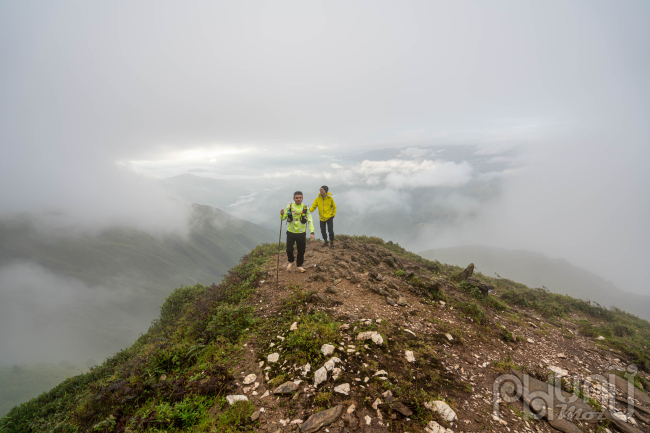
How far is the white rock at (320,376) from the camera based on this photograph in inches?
197

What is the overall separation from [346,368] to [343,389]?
54cm

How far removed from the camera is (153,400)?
5078mm

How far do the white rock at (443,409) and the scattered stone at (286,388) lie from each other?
8.52 feet

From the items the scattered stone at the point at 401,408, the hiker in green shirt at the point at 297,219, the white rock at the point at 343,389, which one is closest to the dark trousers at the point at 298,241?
the hiker in green shirt at the point at 297,219

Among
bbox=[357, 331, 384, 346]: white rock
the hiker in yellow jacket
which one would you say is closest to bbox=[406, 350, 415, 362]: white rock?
bbox=[357, 331, 384, 346]: white rock

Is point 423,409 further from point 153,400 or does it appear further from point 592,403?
point 153,400

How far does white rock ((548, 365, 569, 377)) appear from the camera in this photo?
19.7ft

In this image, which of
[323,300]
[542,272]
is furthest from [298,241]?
[542,272]

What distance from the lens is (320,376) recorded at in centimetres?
510

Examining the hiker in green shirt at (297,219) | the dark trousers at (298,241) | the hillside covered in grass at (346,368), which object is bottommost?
the hillside covered in grass at (346,368)

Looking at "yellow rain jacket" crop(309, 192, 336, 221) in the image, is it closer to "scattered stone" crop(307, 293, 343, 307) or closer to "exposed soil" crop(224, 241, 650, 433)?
"exposed soil" crop(224, 241, 650, 433)

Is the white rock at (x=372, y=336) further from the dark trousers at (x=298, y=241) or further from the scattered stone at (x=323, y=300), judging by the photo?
the dark trousers at (x=298, y=241)

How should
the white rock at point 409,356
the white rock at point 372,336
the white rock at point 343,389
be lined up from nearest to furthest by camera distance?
the white rock at point 343,389 → the white rock at point 409,356 → the white rock at point 372,336

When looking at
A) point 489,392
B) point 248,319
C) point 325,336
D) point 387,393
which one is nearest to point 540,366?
point 489,392
